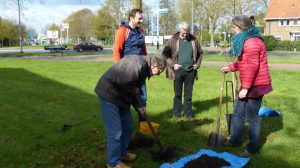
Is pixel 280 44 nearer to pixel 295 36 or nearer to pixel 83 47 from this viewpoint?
pixel 295 36

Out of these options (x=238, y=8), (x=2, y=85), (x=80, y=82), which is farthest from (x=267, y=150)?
(x=238, y=8)

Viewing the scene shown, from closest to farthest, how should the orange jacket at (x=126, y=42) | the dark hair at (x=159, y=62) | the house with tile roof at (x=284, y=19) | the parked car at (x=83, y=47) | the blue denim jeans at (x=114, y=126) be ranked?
the dark hair at (x=159, y=62) → the blue denim jeans at (x=114, y=126) → the orange jacket at (x=126, y=42) → the parked car at (x=83, y=47) → the house with tile roof at (x=284, y=19)

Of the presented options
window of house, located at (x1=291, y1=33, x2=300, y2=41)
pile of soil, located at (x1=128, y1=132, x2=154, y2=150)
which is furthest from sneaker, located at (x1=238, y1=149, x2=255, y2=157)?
window of house, located at (x1=291, y1=33, x2=300, y2=41)

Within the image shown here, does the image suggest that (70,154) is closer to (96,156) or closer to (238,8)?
(96,156)

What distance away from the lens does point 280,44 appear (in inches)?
1839

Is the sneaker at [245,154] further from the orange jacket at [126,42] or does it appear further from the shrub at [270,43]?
the shrub at [270,43]

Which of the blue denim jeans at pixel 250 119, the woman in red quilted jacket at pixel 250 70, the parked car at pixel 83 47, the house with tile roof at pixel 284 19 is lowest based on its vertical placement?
the blue denim jeans at pixel 250 119

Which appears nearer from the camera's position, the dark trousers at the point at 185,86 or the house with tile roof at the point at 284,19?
the dark trousers at the point at 185,86

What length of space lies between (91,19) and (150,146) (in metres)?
76.4

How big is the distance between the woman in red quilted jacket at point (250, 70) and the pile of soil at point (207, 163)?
67cm

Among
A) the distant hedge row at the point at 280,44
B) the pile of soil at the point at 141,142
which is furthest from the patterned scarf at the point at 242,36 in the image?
the distant hedge row at the point at 280,44

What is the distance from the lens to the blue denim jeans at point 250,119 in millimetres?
4980

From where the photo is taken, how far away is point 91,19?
79125 mm

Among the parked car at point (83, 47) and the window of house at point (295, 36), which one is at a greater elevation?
the window of house at point (295, 36)
